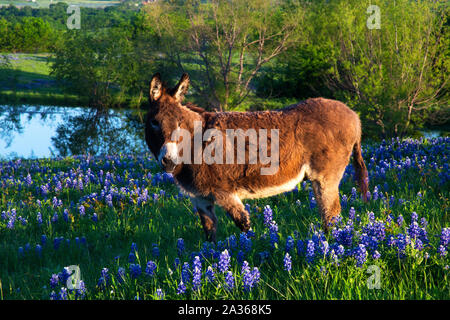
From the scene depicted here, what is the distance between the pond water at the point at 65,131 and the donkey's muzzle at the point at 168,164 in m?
18.9

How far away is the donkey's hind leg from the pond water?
19.4 m

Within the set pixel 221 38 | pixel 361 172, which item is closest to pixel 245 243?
pixel 361 172

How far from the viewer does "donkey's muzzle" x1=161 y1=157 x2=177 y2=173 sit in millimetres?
4516

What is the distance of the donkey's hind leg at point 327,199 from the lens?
17.0ft

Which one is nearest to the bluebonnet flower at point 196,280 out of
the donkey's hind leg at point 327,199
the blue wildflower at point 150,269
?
the blue wildflower at point 150,269

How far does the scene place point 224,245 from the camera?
4738 millimetres

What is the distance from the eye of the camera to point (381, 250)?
4023mm

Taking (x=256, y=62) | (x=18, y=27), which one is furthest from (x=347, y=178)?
(x=18, y=27)

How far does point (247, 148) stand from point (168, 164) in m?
1.03

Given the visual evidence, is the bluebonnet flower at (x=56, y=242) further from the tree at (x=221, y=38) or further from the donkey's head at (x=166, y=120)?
the tree at (x=221, y=38)

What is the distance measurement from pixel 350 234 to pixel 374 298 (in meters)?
1.19

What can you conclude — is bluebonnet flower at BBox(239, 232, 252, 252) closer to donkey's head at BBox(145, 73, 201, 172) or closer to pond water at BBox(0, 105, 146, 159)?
donkey's head at BBox(145, 73, 201, 172)

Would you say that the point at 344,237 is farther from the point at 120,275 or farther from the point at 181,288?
the point at 120,275
